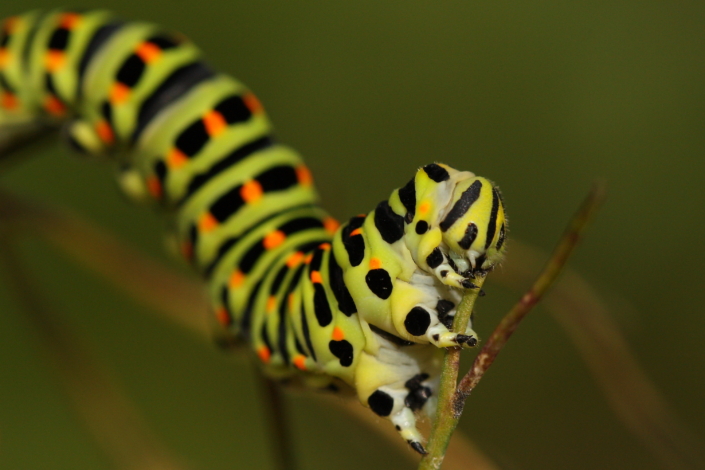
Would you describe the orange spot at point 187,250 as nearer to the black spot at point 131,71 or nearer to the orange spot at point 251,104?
the orange spot at point 251,104

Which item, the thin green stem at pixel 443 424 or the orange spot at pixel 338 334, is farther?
the orange spot at pixel 338 334

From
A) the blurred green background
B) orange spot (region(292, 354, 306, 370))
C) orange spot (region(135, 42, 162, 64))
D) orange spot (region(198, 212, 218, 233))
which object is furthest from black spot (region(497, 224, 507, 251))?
the blurred green background

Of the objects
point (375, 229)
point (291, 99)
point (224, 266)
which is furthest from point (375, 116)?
point (375, 229)

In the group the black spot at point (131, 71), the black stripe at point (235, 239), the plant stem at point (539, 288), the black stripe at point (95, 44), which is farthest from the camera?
the black stripe at point (95, 44)

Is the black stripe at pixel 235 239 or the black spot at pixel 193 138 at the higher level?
the black spot at pixel 193 138

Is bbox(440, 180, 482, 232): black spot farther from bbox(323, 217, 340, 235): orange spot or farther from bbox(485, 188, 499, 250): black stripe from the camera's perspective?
bbox(323, 217, 340, 235): orange spot

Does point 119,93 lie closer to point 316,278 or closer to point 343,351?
point 316,278

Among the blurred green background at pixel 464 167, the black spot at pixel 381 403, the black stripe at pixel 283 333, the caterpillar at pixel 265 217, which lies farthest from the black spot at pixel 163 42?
the blurred green background at pixel 464 167
